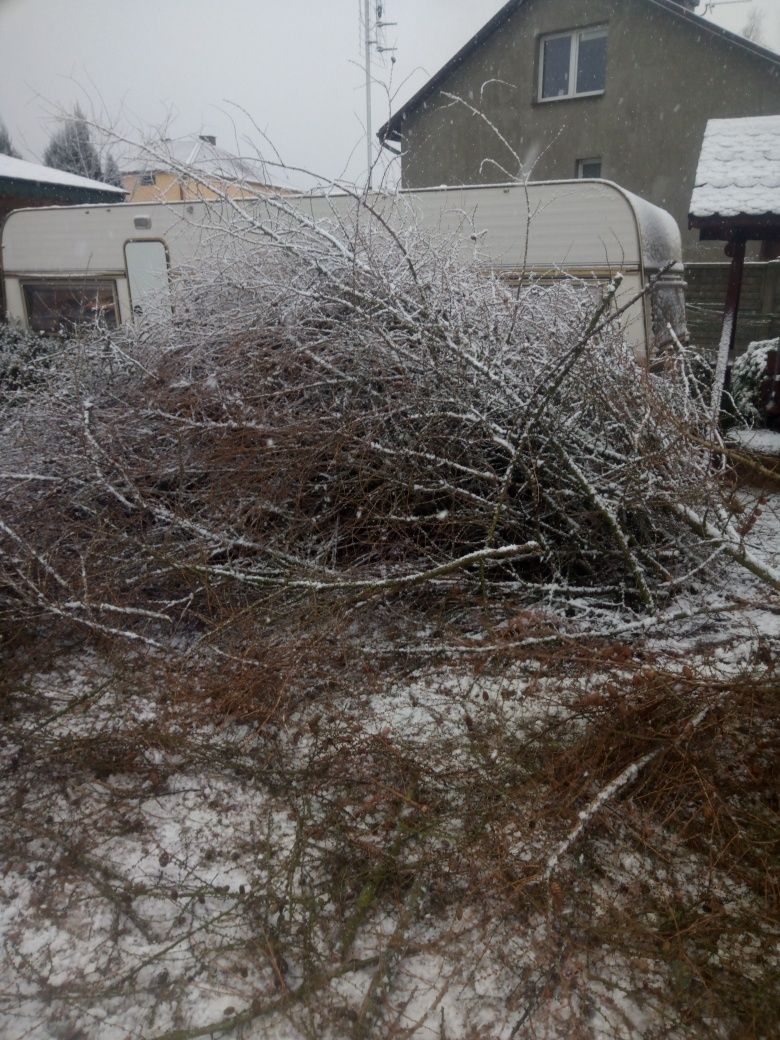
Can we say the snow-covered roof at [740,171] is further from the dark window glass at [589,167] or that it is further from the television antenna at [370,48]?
the dark window glass at [589,167]

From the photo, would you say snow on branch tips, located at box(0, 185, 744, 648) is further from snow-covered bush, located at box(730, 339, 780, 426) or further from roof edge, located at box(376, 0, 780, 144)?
roof edge, located at box(376, 0, 780, 144)

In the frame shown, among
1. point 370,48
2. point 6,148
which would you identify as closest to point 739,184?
point 370,48

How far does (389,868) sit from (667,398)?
3.63 m

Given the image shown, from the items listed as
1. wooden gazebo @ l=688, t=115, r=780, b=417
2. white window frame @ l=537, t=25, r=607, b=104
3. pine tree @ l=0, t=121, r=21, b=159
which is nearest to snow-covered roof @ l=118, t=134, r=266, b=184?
wooden gazebo @ l=688, t=115, r=780, b=417

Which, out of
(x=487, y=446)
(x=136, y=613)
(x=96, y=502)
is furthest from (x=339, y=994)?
(x=96, y=502)

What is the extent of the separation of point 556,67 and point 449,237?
1337cm

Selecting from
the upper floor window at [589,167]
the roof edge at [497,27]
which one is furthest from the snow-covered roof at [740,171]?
the upper floor window at [589,167]

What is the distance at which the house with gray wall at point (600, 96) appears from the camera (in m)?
15.2

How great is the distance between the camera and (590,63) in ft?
53.8

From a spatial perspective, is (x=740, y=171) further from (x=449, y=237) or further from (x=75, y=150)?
(x=75, y=150)

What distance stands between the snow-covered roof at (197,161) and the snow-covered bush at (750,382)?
6439mm

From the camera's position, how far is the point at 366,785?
2738mm

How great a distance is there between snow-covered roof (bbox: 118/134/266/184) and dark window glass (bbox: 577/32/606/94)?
14.2 m

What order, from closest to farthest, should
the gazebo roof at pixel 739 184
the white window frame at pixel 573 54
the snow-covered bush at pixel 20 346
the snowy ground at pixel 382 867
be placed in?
the snowy ground at pixel 382 867 → the gazebo roof at pixel 739 184 → the snow-covered bush at pixel 20 346 → the white window frame at pixel 573 54
